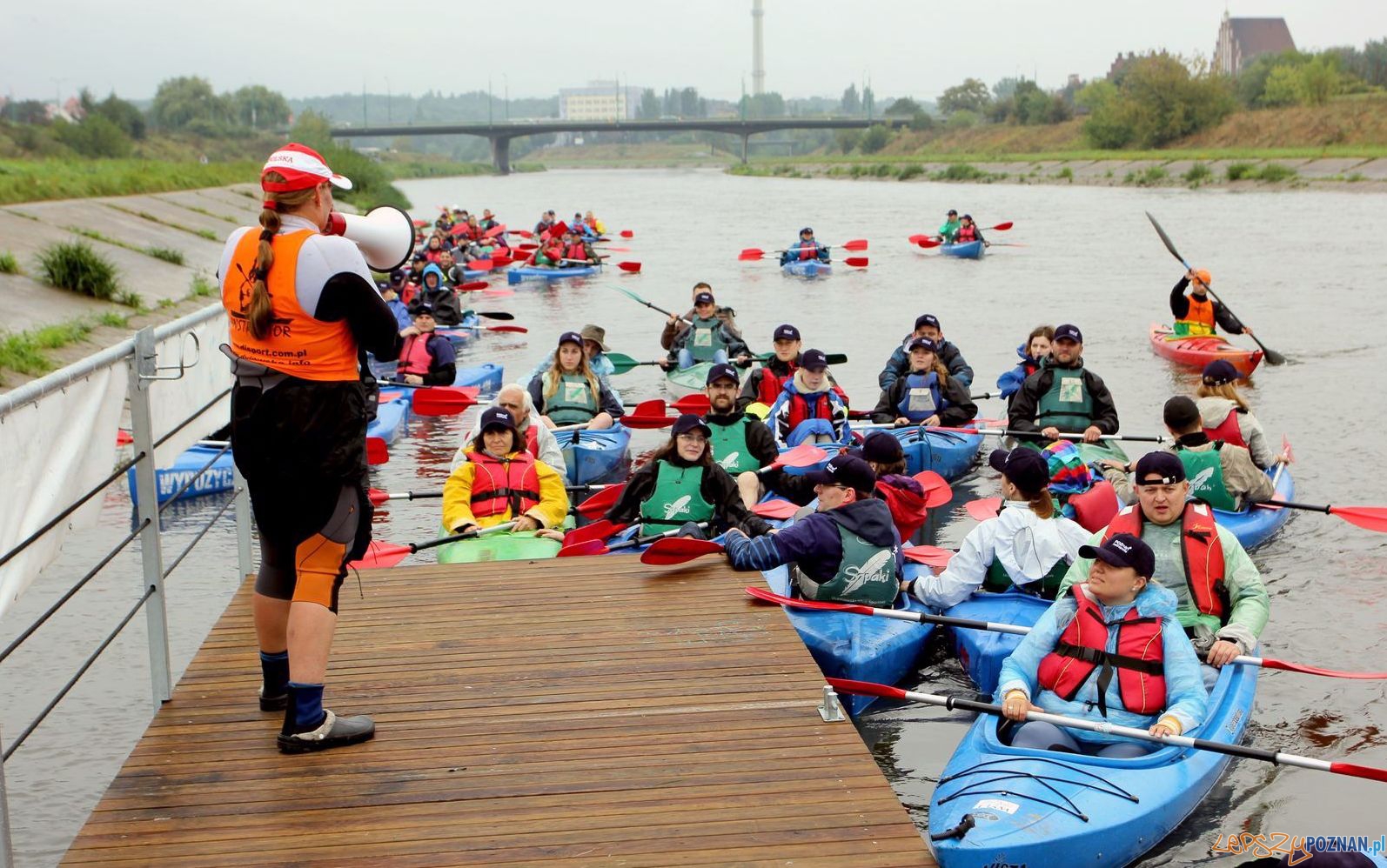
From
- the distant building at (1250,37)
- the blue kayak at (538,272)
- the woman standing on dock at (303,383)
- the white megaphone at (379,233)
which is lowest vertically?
the blue kayak at (538,272)

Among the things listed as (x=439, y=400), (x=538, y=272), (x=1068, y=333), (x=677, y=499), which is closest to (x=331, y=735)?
(x=677, y=499)

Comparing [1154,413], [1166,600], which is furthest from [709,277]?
[1166,600]

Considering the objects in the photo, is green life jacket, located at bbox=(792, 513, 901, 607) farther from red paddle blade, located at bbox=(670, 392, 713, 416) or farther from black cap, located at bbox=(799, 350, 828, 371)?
red paddle blade, located at bbox=(670, 392, 713, 416)

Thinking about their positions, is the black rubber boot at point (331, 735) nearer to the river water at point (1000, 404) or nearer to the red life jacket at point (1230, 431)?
the river water at point (1000, 404)

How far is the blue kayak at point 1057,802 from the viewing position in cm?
453

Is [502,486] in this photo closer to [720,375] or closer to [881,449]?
[720,375]

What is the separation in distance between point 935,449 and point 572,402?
2965 millimetres

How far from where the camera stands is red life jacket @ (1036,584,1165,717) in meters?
5.23

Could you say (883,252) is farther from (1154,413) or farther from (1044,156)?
(1044,156)

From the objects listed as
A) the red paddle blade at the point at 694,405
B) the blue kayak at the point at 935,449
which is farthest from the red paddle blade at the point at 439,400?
the blue kayak at the point at 935,449

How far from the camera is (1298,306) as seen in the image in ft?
73.4

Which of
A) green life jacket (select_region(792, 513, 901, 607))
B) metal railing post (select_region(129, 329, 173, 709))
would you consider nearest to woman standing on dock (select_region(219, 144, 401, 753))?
metal railing post (select_region(129, 329, 173, 709))

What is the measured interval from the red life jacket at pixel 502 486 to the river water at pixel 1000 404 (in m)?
1.91

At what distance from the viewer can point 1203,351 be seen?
1587 centimetres
